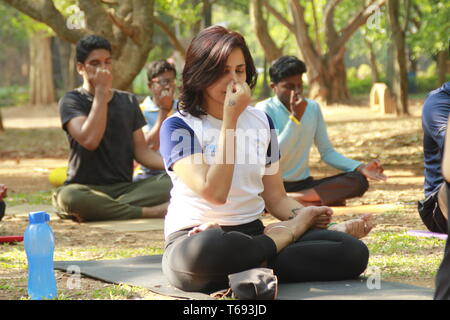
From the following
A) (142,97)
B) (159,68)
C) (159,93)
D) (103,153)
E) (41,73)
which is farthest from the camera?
(41,73)

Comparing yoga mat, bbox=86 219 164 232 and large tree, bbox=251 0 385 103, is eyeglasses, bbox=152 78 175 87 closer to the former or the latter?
yoga mat, bbox=86 219 164 232

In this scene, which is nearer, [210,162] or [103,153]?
Result: [210,162]

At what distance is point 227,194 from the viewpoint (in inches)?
155

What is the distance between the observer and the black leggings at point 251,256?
153 inches

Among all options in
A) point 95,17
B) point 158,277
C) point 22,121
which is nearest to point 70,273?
point 158,277

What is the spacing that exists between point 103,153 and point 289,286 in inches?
131

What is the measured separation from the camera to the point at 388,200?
26.4 feet

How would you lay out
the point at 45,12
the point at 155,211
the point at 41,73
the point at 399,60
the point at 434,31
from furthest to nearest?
the point at 41,73 → the point at 434,31 → the point at 399,60 → the point at 45,12 → the point at 155,211

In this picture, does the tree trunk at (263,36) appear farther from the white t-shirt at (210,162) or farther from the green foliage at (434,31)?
the white t-shirt at (210,162)

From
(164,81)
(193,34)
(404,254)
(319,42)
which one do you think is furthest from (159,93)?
(193,34)

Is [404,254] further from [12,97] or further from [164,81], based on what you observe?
[12,97]

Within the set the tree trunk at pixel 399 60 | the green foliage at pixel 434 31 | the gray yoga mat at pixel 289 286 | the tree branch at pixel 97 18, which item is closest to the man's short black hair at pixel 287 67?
the gray yoga mat at pixel 289 286

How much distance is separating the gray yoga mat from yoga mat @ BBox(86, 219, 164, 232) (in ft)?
6.22

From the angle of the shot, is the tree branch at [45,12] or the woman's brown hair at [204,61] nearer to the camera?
the woman's brown hair at [204,61]
